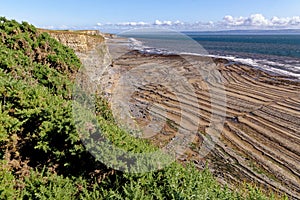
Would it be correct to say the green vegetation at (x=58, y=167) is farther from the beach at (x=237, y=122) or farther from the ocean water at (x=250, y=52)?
the ocean water at (x=250, y=52)

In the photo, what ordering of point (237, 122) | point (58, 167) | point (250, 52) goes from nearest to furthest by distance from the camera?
1. point (58, 167)
2. point (237, 122)
3. point (250, 52)

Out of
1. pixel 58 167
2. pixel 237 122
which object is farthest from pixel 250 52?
pixel 58 167

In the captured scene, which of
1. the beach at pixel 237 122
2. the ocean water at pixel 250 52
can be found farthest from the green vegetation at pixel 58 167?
the ocean water at pixel 250 52

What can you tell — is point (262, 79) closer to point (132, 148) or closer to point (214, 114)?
point (214, 114)

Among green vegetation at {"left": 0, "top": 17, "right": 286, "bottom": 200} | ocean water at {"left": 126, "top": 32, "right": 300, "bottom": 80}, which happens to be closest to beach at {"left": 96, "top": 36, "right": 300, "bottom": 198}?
green vegetation at {"left": 0, "top": 17, "right": 286, "bottom": 200}

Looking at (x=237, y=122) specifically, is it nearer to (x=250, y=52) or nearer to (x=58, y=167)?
(x=58, y=167)

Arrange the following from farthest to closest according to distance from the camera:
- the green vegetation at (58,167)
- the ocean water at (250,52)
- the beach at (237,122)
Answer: the ocean water at (250,52), the beach at (237,122), the green vegetation at (58,167)

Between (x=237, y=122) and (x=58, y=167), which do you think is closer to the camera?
(x=58, y=167)

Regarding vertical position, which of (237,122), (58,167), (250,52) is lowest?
(250,52)

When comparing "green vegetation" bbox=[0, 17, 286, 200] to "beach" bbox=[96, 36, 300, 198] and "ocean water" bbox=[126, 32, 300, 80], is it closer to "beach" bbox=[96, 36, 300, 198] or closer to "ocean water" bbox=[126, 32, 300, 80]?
"beach" bbox=[96, 36, 300, 198]
